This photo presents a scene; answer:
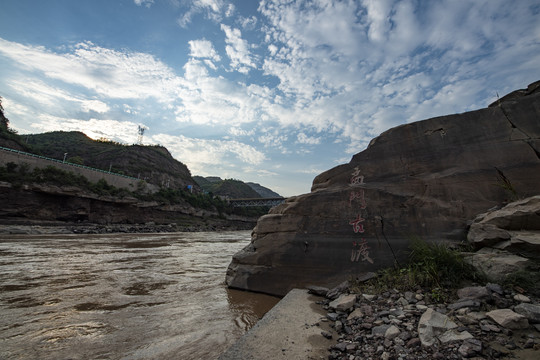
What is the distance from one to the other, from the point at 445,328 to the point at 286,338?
1.75 meters

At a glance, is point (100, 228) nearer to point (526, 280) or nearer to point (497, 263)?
point (497, 263)

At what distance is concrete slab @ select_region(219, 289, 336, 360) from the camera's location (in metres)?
2.53

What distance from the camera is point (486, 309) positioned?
104 inches

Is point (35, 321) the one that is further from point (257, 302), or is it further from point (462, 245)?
point (462, 245)

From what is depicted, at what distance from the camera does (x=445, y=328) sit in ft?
7.93

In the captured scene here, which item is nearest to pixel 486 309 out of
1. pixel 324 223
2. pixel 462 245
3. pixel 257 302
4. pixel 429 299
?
pixel 429 299

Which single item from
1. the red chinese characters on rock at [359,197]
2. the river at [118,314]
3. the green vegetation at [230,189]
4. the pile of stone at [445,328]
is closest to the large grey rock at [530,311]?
the pile of stone at [445,328]

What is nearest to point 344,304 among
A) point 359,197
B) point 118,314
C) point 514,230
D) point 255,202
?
point 359,197

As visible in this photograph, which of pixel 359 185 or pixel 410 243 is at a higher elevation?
pixel 359 185

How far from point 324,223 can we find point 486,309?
323 centimetres

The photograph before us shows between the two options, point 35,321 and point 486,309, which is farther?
point 35,321

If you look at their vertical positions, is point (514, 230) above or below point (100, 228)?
above

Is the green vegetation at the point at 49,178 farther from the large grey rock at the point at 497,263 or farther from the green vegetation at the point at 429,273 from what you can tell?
the large grey rock at the point at 497,263

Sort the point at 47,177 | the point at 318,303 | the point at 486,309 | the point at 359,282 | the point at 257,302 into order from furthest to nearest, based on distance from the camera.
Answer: the point at 47,177 → the point at 257,302 → the point at 359,282 → the point at 318,303 → the point at 486,309
